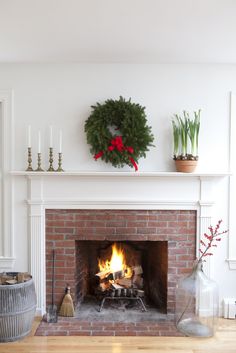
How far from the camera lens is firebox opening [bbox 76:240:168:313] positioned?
3.90 metres

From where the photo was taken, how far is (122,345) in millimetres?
3111

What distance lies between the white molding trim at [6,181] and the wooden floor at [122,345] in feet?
2.63

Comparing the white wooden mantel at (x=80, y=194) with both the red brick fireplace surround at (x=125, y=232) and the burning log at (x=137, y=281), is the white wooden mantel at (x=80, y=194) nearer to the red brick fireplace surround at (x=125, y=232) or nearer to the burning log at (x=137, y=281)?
the red brick fireplace surround at (x=125, y=232)

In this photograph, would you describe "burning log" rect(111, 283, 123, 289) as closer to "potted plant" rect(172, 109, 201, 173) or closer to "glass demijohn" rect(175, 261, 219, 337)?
"glass demijohn" rect(175, 261, 219, 337)

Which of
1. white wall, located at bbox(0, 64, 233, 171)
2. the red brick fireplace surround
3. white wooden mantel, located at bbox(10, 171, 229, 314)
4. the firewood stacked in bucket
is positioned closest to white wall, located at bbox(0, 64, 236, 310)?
white wall, located at bbox(0, 64, 233, 171)

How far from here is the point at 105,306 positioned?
391 cm

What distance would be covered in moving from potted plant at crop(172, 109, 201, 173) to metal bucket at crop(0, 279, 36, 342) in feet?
5.65

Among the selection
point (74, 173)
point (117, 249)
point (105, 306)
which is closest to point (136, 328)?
point (105, 306)

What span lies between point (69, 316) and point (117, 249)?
2.72 ft

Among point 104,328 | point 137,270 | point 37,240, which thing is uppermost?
point 37,240

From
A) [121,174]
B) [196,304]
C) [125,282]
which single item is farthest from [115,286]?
[121,174]

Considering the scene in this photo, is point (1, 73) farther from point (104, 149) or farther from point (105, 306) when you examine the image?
point (105, 306)

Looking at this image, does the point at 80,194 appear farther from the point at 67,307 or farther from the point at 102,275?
the point at 67,307

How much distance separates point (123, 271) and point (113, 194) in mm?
913
